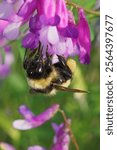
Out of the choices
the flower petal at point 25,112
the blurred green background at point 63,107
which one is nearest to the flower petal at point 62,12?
the flower petal at point 25,112

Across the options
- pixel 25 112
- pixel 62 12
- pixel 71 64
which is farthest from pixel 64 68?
pixel 25 112

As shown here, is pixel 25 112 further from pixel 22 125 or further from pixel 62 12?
pixel 62 12

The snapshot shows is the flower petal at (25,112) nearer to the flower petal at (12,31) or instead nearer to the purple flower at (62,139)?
the purple flower at (62,139)

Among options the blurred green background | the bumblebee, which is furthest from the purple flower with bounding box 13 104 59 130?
the blurred green background

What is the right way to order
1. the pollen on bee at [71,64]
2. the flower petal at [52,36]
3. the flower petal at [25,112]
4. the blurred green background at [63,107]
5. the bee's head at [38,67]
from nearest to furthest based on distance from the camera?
the flower petal at [52,36] < the bee's head at [38,67] < the pollen on bee at [71,64] < the flower petal at [25,112] < the blurred green background at [63,107]

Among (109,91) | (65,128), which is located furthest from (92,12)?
(65,128)

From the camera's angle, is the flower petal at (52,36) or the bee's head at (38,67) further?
the bee's head at (38,67)

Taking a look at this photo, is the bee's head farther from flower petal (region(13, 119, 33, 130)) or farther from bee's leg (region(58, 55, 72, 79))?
flower petal (region(13, 119, 33, 130))
